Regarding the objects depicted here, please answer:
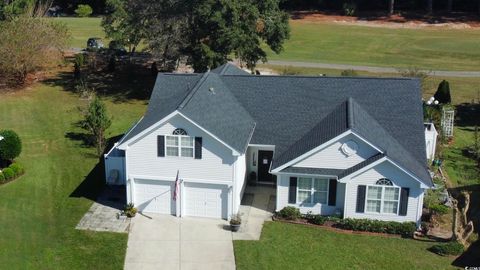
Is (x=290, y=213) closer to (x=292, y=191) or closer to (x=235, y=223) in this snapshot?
(x=292, y=191)

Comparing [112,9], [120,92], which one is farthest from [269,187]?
[112,9]

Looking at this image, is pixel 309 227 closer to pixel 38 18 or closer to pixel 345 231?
pixel 345 231

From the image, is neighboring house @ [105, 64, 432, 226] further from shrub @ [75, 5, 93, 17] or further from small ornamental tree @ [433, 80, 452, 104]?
shrub @ [75, 5, 93, 17]

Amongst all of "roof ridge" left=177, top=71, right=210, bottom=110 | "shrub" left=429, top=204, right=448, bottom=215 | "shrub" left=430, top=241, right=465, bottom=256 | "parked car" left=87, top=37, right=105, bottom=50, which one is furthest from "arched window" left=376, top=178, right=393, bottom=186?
"parked car" left=87, top=37, right=105, bottom=50

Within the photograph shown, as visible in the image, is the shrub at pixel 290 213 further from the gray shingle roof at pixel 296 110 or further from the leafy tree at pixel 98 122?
the leafy tree at pixel 98 122

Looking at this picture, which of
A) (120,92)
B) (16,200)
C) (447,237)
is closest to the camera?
(447,237)

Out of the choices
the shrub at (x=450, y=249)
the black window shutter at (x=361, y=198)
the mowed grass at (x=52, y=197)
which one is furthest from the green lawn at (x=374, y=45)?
the shrub at (x=450, y=249)
